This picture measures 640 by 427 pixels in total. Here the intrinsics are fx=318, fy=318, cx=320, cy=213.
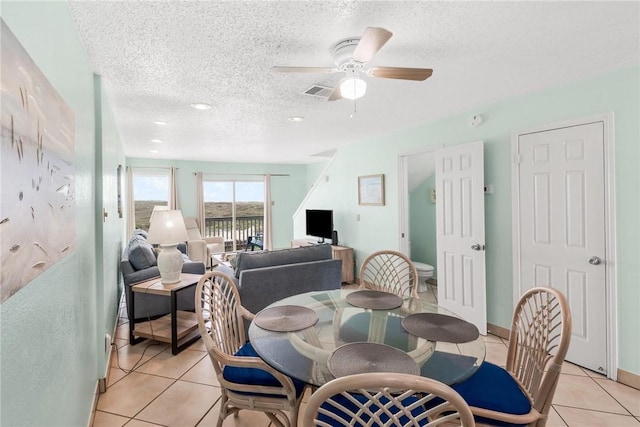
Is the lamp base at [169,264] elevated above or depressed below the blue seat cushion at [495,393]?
above

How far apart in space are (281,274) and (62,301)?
6.20 ft

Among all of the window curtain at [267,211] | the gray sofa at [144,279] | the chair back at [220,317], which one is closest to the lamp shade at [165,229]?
the gray sofa at [144,279]

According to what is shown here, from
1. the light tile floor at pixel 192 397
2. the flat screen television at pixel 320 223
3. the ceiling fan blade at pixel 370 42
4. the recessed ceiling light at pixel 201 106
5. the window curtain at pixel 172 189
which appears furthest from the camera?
the window curtain at pixel 172 189

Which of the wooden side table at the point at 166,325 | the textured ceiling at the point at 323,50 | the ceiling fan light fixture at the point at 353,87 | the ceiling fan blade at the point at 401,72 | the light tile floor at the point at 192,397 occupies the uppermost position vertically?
the textured ceiling at the point at 323,50

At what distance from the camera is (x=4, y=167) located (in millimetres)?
769

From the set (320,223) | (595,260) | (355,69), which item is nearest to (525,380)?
(595,260)

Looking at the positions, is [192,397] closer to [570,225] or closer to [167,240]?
[167,240]

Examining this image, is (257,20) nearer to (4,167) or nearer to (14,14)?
(14,14)

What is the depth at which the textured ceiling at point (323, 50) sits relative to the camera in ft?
5.20

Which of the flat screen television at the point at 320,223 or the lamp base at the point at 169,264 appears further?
the flat screen television at the point at 320,223

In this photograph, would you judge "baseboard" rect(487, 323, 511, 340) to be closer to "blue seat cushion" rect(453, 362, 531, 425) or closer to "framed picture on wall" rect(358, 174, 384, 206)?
"blue seat cushion" rect(453, 362, 531, 425)

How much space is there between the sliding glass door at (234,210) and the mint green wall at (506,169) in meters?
3.18

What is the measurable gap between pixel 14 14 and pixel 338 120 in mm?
3156

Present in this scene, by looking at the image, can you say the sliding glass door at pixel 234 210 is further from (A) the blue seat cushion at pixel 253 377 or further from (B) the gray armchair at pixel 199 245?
(A) the blue seat cushion at pixel 253 377
